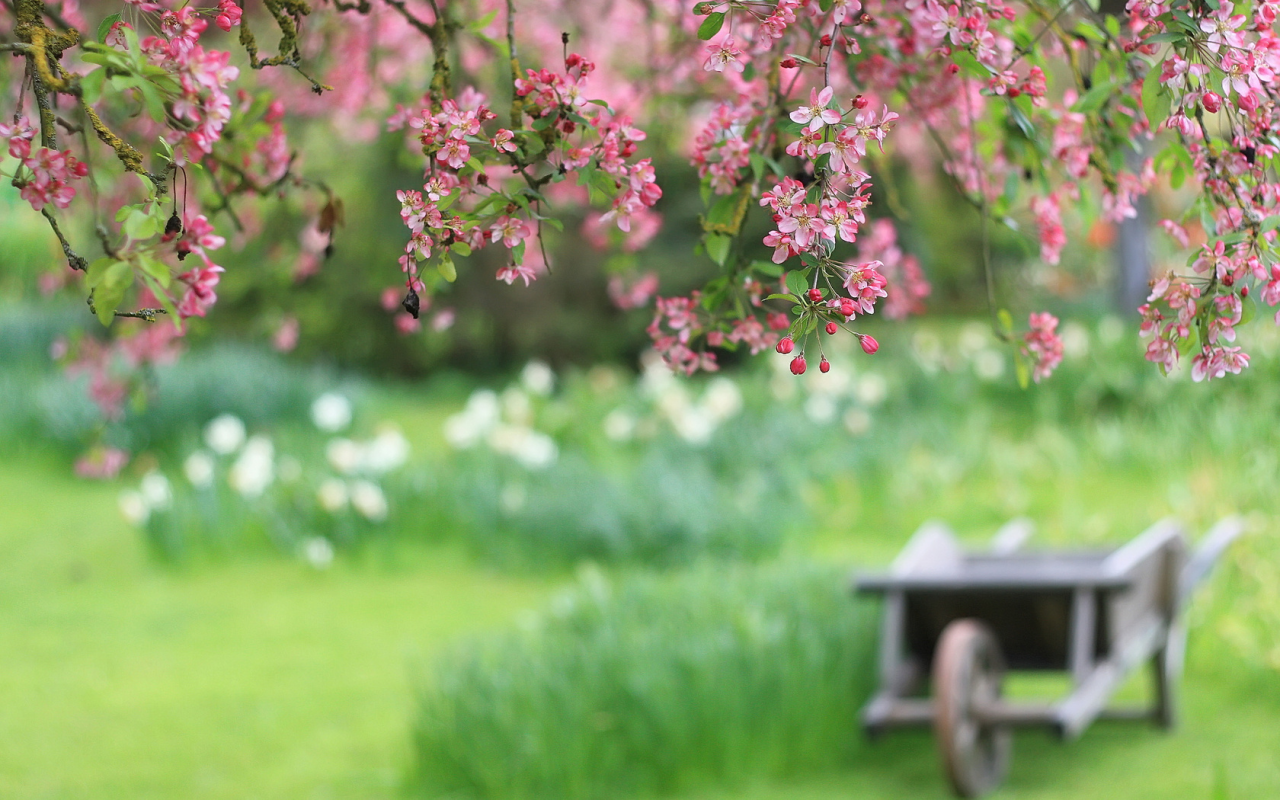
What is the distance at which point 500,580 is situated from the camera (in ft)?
18.4

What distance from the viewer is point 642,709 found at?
3.40 m

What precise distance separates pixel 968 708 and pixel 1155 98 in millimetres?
2014

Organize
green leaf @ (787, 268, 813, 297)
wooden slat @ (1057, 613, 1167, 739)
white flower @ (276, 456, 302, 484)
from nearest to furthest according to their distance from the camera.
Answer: green leaf @ (787, 268, 813, 297), wooden slat @ (1057, 613, 1167, 739), white flower @ (276, 456, 302, 484)

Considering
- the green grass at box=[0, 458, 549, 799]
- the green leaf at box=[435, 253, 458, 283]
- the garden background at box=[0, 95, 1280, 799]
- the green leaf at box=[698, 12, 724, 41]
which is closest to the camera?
the green leaf at box=[698, 12, 724, 41]

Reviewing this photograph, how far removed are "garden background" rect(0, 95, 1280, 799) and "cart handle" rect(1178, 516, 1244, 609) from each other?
0.30 meters

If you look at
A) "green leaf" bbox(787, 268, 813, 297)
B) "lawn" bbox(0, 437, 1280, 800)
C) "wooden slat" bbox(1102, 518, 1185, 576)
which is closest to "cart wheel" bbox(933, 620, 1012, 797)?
"lawn" bbox(0, 437, 1280, 800)

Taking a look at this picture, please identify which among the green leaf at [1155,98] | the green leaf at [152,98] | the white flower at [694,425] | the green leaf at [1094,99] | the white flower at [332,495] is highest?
the green leaf at [1094,99]

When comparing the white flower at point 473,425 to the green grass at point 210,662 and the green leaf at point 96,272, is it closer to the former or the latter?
the green grass at point 210,662

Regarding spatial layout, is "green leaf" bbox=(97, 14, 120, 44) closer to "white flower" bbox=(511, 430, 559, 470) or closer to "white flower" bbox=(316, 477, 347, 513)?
"white flower" bbox=(316, 477, 347, 513)

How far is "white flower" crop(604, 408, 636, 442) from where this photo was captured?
6.82m

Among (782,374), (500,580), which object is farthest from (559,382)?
(500,580)

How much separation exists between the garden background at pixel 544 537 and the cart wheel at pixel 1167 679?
6 centimetres

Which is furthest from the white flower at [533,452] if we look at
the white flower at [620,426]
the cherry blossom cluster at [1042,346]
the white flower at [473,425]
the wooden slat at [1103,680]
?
the cherry blossom cluster at [1042,346]

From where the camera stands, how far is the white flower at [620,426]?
6824 mm
